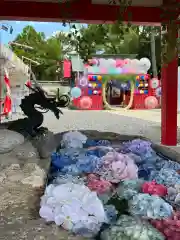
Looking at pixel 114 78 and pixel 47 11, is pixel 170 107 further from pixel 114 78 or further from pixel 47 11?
pixel 114 78

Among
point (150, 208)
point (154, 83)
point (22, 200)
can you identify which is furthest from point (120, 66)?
point (150, 208)

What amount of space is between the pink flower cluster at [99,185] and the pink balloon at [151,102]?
52.6ft

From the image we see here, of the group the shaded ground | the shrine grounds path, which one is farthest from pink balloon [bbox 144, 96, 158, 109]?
the shaded ground

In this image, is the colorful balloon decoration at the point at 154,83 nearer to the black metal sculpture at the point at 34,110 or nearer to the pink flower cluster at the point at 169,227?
the black metal sculpture at the point at 34,110

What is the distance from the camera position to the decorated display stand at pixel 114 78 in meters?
17.4

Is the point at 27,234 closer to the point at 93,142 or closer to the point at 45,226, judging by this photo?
the point at 45,226

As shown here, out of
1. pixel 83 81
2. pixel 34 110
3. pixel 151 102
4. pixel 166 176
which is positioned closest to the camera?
pixel 166 176

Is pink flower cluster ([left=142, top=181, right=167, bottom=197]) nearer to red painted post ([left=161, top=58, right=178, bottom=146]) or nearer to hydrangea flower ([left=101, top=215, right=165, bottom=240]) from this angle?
hydrangea flower ([left=101, top=215, right=165, bottom=240])

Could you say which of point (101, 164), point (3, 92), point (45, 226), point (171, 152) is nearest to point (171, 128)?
point (171, 152)

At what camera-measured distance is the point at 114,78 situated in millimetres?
17703

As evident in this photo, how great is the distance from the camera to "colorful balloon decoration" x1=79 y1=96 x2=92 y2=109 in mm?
17391

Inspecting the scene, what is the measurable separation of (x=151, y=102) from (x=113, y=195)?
53.3 ft

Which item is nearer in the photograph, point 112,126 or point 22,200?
point 22,200

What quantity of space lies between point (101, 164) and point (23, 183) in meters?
0.49
